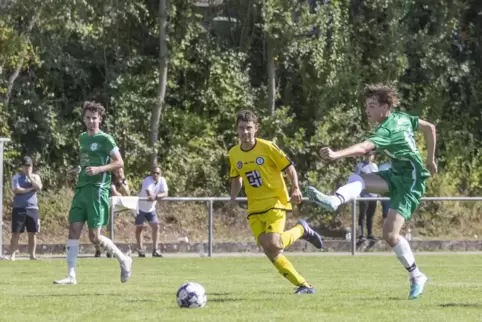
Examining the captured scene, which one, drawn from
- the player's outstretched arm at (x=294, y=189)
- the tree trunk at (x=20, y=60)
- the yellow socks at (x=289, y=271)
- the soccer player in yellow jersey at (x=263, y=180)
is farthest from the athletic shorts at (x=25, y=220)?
the yellow socks at (x=289, y=271)

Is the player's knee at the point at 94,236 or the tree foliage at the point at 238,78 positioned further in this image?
the tree foliage at the point at 238,78

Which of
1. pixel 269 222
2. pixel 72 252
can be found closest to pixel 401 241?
pixel 269 222

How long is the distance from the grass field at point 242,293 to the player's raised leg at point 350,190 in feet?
3.12

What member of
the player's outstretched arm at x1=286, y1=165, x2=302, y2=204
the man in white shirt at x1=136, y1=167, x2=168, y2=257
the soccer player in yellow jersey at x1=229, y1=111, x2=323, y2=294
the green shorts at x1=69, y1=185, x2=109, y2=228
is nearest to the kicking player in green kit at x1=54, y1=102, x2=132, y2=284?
the green shorts at x1=69, y1=185, x2=109, y2=228

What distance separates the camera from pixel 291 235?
12.9 meters

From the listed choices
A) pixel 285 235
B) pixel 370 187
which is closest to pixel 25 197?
pixel 285 235

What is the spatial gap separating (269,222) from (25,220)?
10746mm

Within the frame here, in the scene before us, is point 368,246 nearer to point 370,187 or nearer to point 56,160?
point 56,160

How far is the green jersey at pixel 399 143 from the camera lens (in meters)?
11.4

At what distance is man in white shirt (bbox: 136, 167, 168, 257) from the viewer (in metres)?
23.9

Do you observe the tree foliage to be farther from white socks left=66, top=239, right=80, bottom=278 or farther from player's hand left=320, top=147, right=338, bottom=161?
player's hand left=320, top=147, right=338, bottom=161

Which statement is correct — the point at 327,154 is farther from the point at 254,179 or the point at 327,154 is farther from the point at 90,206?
the point at 90,206

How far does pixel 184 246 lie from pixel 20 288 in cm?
1168

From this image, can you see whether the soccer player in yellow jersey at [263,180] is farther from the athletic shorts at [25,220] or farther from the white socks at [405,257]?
the athletic shorts at [25,220]
